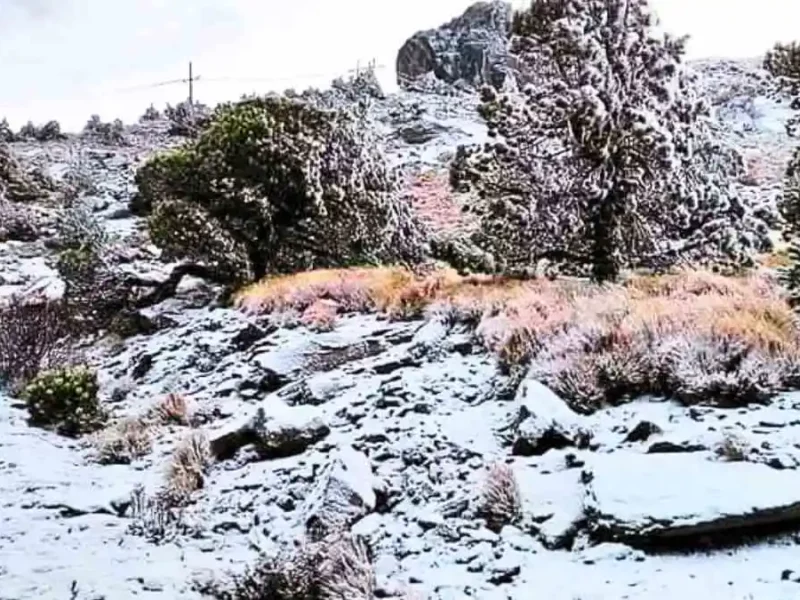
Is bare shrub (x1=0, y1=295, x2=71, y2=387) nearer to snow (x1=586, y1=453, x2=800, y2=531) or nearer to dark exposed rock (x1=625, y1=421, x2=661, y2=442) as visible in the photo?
dark exposed rock (x1=625, y1=421, x2=661, y2=442)

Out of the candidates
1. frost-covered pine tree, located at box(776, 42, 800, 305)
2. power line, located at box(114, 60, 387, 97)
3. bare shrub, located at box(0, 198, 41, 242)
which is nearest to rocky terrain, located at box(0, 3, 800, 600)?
frost-covered pine tree, located at box(776, 42, 800, 305)

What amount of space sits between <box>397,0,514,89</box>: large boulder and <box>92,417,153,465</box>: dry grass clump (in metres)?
26.6

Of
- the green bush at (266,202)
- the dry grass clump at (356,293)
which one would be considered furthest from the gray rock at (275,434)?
the green bush at (266,202)

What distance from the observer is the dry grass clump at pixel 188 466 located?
5914 mm

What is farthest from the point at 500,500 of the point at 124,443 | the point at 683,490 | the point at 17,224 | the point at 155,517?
the point at 17,224

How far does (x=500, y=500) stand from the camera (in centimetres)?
483

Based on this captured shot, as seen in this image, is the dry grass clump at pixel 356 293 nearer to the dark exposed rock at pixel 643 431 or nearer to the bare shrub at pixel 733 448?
the dark exposed rock at pixel 643 431

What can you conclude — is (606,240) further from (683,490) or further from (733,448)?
(683,490)

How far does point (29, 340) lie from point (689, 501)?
759cm

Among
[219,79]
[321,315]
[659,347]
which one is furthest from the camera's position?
[219,79]

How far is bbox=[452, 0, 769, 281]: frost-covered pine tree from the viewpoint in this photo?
31.3 feet

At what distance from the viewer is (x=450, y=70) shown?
110 feet

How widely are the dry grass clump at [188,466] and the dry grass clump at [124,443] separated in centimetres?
46

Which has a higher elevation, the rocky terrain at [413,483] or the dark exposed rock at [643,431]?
the dark exposed rock at [643,431]
